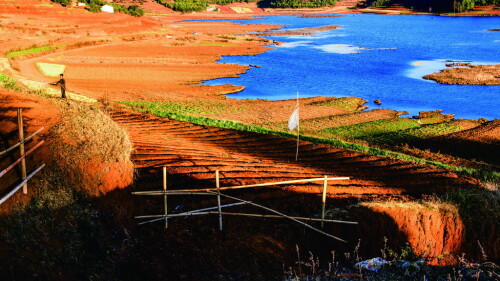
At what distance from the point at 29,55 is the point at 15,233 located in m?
40.6

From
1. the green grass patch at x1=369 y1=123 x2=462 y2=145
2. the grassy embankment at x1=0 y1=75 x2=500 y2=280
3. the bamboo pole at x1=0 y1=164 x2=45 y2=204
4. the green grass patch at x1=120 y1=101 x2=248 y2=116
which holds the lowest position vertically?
the green grass patch at x1=369 y1=123 x2=462 y2=145

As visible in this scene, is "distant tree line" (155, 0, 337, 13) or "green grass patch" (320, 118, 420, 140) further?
"distant tree line" (155, 0, 337, 13)

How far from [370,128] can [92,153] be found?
20.8 meters

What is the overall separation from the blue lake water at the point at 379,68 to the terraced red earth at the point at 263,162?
1821 cm

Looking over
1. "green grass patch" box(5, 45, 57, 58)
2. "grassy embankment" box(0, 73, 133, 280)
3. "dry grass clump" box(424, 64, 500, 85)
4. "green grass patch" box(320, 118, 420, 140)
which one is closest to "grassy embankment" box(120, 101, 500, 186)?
"green grass patch" box(320, 118, 420, 140)

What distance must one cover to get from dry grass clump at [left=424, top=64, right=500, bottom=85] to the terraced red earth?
30.8 m

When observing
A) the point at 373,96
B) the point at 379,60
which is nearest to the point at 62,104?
the point at 373,96

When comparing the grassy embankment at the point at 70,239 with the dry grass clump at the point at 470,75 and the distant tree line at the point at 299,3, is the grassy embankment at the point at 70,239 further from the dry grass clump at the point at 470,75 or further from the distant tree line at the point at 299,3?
the distant tree line at the point at 299,3

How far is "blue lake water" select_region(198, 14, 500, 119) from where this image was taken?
37.2 meters

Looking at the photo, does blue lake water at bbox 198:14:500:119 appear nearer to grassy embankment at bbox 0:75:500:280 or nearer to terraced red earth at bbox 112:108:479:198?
terraced red earth at bbox 112:108:479:198

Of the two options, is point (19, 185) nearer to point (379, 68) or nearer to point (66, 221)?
point (66, 221)

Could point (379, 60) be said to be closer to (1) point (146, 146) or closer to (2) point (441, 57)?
(2) point (441, 57)

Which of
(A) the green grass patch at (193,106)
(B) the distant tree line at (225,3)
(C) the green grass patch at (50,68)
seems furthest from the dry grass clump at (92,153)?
(B) the distant tree line at (225,3)

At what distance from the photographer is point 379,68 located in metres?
50.2
